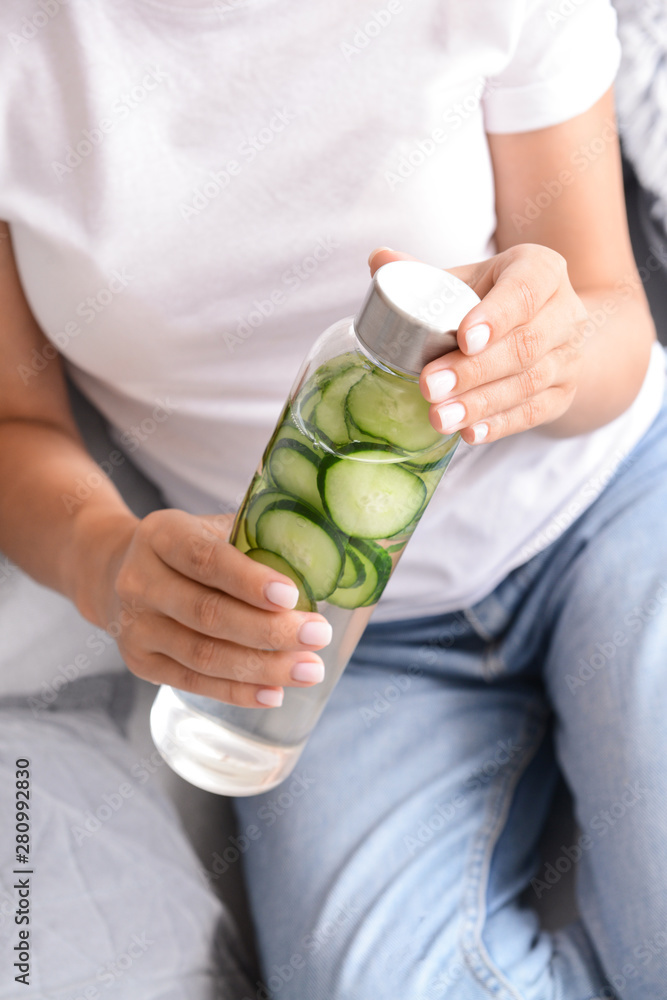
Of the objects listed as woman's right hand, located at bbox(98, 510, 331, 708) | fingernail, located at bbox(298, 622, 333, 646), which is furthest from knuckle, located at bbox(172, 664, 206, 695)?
fingernail, located at bbox(298, 622, 333, 646)

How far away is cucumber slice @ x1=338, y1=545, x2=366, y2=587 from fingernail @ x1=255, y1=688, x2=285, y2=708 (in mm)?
103

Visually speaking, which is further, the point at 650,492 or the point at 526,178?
the point at 650,492

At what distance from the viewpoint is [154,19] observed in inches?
24.4

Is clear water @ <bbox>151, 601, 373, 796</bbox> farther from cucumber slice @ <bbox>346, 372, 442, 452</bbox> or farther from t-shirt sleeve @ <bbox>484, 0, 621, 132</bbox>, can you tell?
t-shirt sleeve @ <bbox>484, 0, 621, 132</bbox>

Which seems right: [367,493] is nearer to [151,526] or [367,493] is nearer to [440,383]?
[440,383]

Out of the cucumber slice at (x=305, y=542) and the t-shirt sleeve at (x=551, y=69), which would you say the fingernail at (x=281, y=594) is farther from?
the t-shirt sleeve at (x=551, y=69)

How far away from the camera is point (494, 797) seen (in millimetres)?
792

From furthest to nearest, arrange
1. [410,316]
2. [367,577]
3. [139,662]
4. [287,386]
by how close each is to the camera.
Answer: [287,386] < [139,662] < [367,577] < [410,316]

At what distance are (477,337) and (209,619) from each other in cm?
25

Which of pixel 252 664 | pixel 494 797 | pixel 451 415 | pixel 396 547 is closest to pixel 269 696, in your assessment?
pixel 252 664

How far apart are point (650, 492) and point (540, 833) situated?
0.36 meters

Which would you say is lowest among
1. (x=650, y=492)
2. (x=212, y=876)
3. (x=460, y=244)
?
(x=212, y=876)

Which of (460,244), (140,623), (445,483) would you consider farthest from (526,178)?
(140,623)

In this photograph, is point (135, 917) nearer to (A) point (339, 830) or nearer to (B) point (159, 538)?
(A) point (339, 830)
